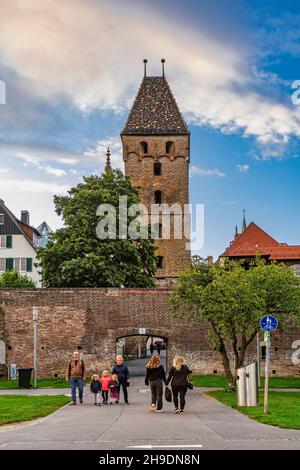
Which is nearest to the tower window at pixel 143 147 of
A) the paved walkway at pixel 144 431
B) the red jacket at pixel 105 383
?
the red jacket at pixel 105 383

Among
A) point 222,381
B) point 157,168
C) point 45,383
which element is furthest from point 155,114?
point 45,383

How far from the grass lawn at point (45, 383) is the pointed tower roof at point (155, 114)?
109 feet

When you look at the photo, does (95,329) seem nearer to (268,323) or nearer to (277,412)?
(268,323)

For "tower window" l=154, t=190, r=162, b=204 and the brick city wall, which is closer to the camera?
the brick city wall

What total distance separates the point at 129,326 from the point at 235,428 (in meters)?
22.1

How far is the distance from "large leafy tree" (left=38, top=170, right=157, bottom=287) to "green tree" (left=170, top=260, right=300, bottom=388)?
13177mm

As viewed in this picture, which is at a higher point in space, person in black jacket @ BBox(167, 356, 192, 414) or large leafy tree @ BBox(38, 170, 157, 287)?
large leafy tree @ BBox(38, 170, 157, 287)

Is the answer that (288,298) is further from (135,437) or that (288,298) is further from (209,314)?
(135,437)

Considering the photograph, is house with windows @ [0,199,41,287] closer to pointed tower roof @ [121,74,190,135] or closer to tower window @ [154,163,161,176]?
pointed tower roof @ [121,74,190,135]

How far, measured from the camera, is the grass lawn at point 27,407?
53.8 ft

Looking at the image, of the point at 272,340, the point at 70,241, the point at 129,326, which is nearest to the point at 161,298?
the point at 129,326

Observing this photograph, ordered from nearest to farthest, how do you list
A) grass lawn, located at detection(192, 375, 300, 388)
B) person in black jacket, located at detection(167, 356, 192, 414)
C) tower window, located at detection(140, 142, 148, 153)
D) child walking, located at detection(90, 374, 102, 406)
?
person in black jacket, located at detection(167, 356, 192, 414) < child walking, located at detection(90, 374, 102, 406) < grass lawn, located at detection(192, 375, 300, 388) < tower window, located at detection(140, 142, 148, 153)

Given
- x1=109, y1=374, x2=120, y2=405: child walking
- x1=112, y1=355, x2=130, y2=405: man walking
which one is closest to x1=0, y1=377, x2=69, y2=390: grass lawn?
x1=109, y1=374, x2=120, y2=405: child walking

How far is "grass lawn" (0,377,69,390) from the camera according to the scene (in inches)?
1207
